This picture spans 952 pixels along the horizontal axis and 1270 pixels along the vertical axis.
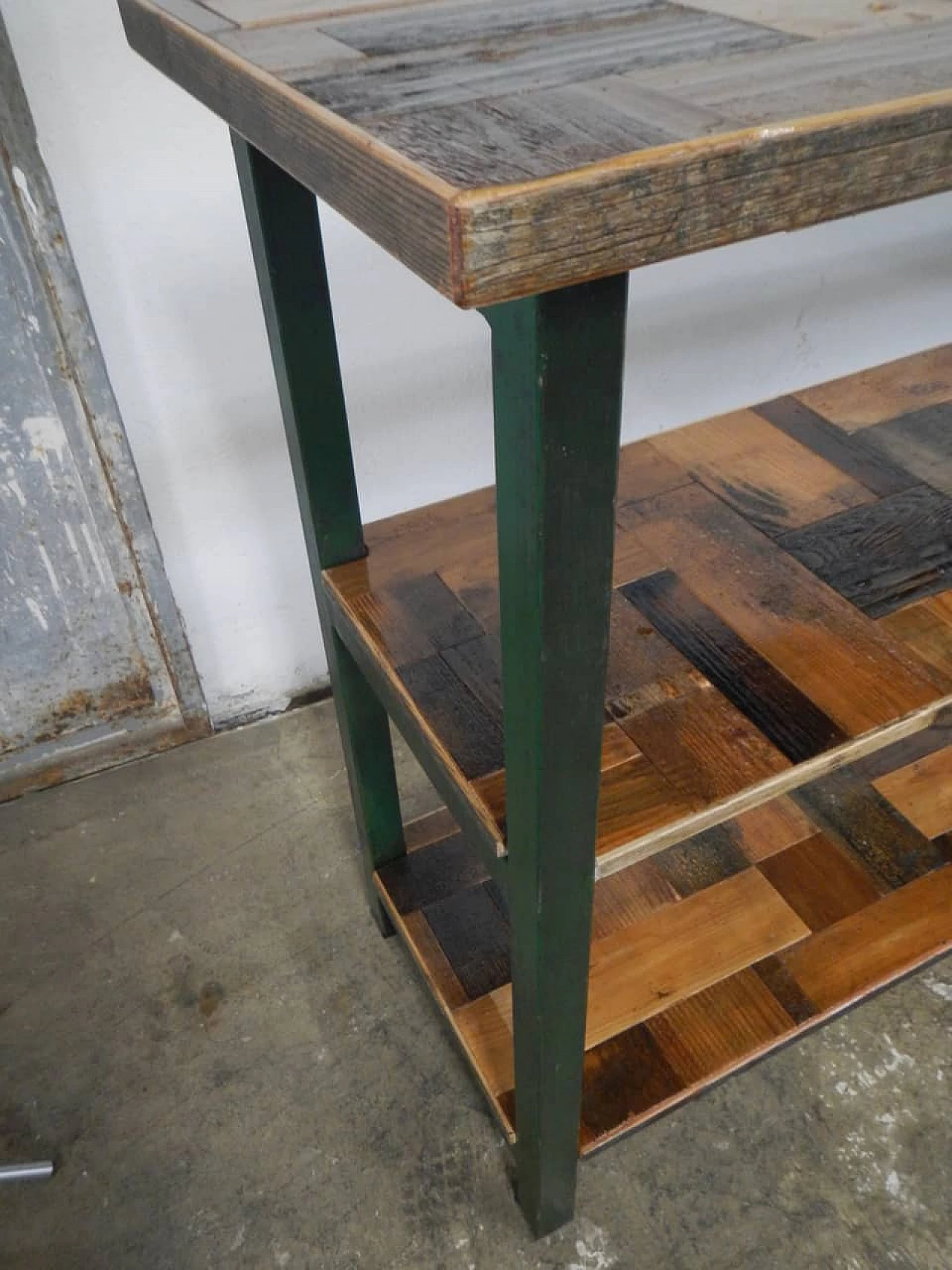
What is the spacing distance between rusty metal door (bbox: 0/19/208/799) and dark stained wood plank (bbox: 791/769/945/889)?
929 millimetres

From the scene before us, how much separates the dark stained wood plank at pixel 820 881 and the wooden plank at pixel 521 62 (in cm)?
88

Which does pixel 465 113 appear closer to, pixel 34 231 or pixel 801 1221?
pixel 34 231

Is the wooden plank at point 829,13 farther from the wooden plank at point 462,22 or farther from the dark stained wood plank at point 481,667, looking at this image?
the dark stained wood plank at point 481,667

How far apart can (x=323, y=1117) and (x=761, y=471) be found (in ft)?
2.88

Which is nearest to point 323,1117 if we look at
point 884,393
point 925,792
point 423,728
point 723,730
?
point 423,728

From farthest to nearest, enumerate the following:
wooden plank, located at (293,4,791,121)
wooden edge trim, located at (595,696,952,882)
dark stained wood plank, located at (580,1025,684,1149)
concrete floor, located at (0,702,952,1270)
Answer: concrete floor, located at (0,702,952,1270), dark stained wood plank, located at (580,1025,684,1149), wooden edge trim, located at (595,696,952,882), wooden plank, located at (293,4,791,121)

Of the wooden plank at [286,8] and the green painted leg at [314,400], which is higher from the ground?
the wooden plank at [286,8]

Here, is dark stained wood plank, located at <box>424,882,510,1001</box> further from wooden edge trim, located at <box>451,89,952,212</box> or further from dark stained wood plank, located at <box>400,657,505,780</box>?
wooden edge trim, located at <box>451,89,952,212</box>

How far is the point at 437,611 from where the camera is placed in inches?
34.3

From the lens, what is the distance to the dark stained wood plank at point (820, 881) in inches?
43.3

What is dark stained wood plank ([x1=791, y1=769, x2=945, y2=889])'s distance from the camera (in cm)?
115

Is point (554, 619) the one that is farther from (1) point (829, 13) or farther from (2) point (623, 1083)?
(2) point (623, 1083)

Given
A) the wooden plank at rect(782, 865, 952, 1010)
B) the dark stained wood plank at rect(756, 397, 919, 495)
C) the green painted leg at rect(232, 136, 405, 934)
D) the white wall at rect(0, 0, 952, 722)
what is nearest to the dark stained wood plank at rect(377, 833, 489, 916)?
the green painted leg at rect(232, 136, 405, 934)

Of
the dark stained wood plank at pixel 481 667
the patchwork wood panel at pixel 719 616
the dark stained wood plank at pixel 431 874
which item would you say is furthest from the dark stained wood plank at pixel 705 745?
the dark stained wood plank at pixel 431 874
